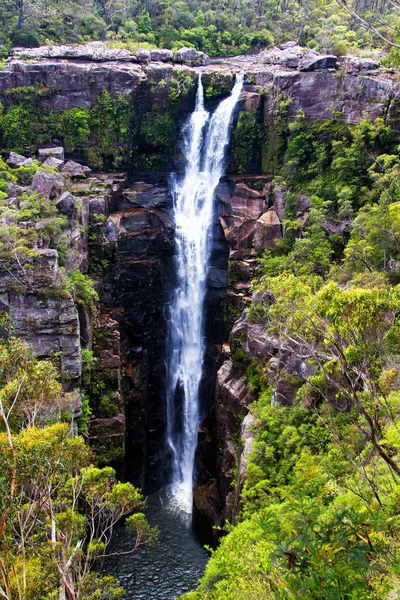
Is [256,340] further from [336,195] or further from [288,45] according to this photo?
[288,45]

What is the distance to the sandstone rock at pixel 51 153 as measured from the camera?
28.1 meters

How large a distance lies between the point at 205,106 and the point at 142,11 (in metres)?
16.4

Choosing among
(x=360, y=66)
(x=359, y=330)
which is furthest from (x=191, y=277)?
(x=359, y=330)

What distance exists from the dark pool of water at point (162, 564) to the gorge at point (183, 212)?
0.55ft

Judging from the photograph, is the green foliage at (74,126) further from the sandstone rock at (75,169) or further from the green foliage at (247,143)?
the green foliage at (247,143)

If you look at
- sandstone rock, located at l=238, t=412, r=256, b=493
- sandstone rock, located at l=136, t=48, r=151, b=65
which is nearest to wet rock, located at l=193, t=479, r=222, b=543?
sandstone rock, located at l=238, t=412, r=256, b=493

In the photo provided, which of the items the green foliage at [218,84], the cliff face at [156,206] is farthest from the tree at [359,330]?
the green foliage at [218,84]

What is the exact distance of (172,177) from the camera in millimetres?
30828

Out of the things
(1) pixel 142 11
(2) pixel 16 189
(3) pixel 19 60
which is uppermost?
(1) pixel 142 11

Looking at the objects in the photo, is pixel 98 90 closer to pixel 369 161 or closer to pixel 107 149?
pixel 107 149

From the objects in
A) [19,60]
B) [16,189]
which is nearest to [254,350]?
[16,189]

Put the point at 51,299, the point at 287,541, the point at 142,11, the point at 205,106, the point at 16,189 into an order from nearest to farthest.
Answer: the point at 287,541
the point at 51,299
the point at 16,189
the point at 205,106
the point at 142,11

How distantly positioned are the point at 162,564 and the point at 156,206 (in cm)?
2088

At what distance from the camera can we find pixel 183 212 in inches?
1182
